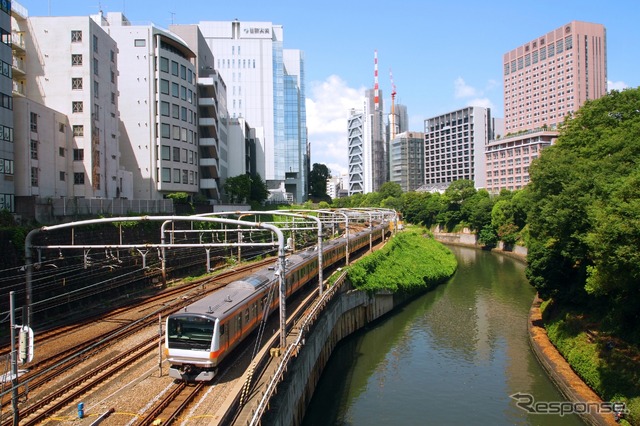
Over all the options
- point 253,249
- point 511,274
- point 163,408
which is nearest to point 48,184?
point 253,249

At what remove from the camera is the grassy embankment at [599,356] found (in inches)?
701

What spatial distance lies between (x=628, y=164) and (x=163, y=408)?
22291 millimetres

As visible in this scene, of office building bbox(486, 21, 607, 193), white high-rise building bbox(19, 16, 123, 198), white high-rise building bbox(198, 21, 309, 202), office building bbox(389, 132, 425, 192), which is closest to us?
white high-rise building bbox(19, 16, 123, 198)

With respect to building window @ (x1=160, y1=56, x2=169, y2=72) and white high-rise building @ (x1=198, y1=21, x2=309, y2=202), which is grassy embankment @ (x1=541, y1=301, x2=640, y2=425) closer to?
building window @ (x1=160, y1=56, x2=169, y2=72)

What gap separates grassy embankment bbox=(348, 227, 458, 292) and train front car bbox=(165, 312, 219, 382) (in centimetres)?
1832

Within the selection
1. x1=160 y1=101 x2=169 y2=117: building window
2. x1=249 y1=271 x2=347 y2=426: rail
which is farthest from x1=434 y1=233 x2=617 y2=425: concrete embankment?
x1=160 y1=101 x2=169 y2=117: building window

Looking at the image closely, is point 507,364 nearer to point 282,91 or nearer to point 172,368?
point 172,368

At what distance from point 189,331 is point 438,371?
1444cm

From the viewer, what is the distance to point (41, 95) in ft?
116

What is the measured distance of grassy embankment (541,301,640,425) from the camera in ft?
58.4

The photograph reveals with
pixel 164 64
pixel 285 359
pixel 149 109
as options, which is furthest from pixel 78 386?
pixel 164 64

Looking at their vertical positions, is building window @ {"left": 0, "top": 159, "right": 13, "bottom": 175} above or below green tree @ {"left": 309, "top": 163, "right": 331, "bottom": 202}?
below

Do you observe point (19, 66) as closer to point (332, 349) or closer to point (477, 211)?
point (332, 349)

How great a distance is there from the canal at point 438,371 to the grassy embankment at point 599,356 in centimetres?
153
